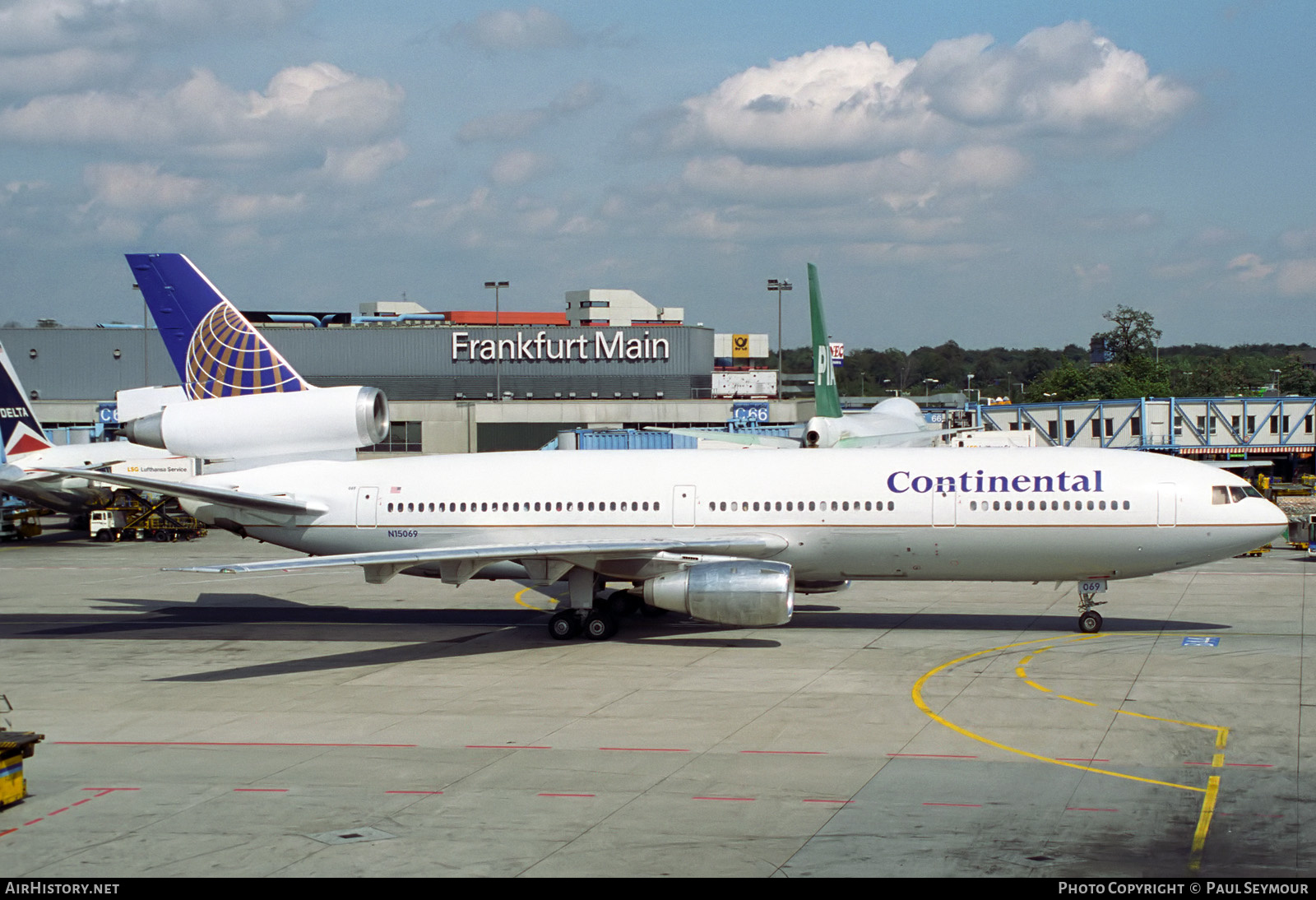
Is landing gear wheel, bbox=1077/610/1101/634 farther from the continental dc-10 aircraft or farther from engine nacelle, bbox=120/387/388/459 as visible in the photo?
engine nacelle, bbox=120/387/388/459

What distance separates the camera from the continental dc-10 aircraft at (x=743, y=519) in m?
29.9

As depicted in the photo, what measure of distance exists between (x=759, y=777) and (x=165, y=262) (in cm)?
2503

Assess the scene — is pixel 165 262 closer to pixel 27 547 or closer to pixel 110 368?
pixel 27 547

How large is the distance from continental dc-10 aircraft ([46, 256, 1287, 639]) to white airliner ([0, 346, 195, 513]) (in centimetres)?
2902

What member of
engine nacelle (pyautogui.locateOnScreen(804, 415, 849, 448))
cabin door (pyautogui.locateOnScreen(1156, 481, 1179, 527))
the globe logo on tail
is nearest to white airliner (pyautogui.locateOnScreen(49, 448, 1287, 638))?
cabin door (pyautogui.locateOnScreen(1156, 481, 1179, 527))

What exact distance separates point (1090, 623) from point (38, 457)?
53094 mm

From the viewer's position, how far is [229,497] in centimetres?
3259

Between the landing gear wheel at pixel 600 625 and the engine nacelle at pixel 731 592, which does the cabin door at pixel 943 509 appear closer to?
the engine nacelle at pixel 731 592

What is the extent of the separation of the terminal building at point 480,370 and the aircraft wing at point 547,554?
65351 millimetres

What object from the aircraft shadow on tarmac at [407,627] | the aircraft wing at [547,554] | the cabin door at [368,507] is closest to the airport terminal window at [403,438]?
the aircraft shadow on tarmac at [407,627]

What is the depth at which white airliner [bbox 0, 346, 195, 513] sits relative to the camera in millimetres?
59934

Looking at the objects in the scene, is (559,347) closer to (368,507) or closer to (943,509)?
(368,507)

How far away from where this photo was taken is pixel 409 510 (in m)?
33.4

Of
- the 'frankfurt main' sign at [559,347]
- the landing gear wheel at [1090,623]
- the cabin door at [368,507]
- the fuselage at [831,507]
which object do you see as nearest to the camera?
the fuselage at [831,507]
